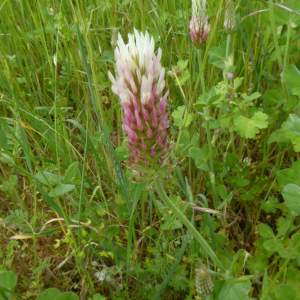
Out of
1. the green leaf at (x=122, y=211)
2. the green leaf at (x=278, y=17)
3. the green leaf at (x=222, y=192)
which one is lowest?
the green leaf at (x=122, y=211)

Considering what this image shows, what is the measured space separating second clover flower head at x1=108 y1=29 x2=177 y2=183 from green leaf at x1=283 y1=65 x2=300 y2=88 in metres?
0.97

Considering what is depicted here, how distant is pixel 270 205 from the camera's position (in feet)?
6.35

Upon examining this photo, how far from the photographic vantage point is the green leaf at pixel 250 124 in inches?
66.1

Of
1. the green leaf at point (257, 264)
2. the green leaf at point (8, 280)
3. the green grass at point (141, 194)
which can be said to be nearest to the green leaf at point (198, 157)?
the green grass at point (141, 194)

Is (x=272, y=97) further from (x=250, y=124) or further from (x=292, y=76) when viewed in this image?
(x=250, y=124)

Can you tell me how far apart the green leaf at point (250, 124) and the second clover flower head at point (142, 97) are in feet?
2.43

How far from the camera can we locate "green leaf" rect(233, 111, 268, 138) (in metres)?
1.68

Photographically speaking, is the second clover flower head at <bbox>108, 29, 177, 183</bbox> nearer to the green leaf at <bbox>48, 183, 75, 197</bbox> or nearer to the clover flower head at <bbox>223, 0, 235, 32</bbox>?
the green leaf at <bbox>48, 183, 75, 197</bbox>

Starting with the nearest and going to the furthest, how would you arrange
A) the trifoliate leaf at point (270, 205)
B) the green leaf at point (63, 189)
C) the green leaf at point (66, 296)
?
the green leaf at point (66, 296) < the green leaf at point (63, 189) < the trifoliate leaf at point (270, 205)

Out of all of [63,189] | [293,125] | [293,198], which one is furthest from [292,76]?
[63,189]

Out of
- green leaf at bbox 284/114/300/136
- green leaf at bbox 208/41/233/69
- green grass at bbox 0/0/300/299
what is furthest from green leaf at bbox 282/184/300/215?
green leaf at bbox 208/41/233/69

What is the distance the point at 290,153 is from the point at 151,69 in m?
1.49

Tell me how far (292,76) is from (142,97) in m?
1.12

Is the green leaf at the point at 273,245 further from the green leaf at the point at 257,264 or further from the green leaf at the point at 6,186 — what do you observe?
the green leaf at the point at 6,186
